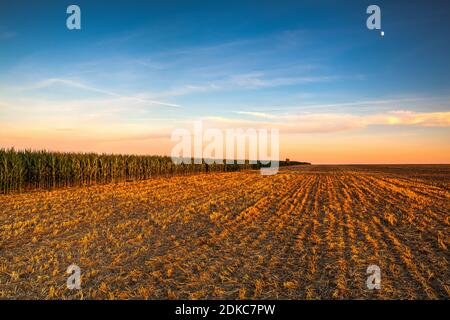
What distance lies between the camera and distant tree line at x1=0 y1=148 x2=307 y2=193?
22297mm

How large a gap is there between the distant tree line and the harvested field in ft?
24.6

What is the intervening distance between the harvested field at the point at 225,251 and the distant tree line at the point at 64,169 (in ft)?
24.6

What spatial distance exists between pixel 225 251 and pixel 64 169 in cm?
2158

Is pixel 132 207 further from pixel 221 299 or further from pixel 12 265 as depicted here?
pixel 221 299

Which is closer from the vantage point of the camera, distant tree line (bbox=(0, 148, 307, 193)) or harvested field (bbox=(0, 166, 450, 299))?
harvested field (bbox=(0, 166, 450, 299))

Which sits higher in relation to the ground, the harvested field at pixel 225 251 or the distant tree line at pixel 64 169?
the distant tree line at pixel 64 169

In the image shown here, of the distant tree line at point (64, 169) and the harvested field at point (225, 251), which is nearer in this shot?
the harvested field at point (225, 251)

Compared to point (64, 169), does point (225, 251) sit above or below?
below

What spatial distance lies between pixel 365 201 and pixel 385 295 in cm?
1252

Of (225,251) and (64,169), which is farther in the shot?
(64,169)

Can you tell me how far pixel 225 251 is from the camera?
8602 millimetres

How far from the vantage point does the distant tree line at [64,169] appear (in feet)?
73.2
